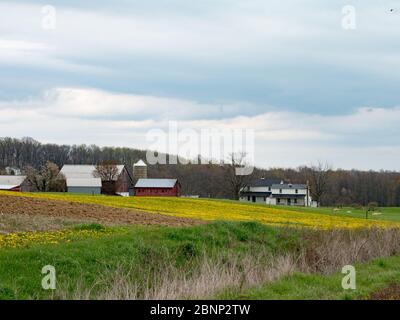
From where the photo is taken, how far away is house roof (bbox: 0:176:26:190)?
98.2 metres

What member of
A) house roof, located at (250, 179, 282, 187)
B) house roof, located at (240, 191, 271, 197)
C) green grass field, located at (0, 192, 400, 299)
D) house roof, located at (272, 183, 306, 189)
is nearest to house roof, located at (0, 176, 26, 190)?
house roof, located at (240, 191, 271, 197)

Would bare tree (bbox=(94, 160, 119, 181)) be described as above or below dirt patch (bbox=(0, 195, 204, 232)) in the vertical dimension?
above

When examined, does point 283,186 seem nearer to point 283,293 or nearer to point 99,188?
point 99,188

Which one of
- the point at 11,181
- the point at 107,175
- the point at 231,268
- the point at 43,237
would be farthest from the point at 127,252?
the point at 107,175

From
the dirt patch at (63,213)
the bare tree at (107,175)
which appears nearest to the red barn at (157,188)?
the bare tree at (107,175)

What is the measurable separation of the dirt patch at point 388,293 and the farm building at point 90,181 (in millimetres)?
90298

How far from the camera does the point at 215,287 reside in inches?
541

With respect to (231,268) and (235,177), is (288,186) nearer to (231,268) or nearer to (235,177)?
(235,177)

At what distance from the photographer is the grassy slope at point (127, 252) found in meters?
15.2

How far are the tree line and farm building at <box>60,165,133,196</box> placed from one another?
225 inches

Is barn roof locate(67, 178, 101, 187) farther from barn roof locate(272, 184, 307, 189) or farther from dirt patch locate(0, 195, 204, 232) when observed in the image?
dirt patch locate(0, 195, 204, 232)

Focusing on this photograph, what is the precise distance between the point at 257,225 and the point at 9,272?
14776 millimetres
